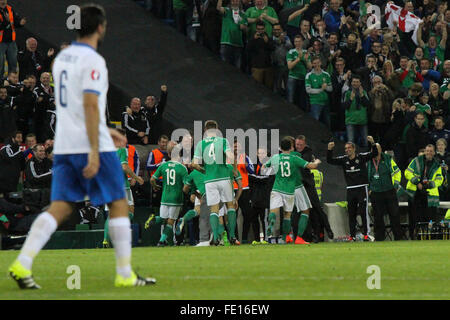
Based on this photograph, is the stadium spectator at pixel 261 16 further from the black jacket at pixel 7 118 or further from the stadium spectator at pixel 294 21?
the black jacket at pixel 7 118

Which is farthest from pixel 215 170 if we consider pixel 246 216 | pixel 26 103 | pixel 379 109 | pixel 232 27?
pixel 232 27

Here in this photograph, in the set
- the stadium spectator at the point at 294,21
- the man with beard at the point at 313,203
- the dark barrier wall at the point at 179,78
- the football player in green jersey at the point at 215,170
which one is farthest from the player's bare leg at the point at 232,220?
the stadium spectator at the point at 294,21

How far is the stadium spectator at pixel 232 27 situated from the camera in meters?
26.2

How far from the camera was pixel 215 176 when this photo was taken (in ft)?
65.1

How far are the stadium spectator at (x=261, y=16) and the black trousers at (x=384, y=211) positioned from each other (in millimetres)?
6438

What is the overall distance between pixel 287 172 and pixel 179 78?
7.96 metres

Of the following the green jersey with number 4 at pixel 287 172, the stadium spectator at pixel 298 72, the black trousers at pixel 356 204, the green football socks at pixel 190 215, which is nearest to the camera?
the green jersey with number 4 at pixel 287 172

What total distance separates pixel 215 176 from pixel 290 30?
27.1 ft

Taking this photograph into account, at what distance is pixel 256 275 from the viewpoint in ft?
34.7

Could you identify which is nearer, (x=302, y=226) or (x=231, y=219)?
(x=231, y=219)

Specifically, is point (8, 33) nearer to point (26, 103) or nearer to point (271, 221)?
point (26, 103)

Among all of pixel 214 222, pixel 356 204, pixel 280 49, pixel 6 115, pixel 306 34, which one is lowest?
pixel 214 222

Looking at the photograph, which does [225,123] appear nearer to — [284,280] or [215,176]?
[215,176]
